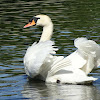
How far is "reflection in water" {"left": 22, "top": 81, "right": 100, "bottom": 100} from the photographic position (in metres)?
9.36

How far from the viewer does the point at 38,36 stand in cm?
1698

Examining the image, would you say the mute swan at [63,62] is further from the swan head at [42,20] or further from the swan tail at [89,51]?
the swan head at [42,20]

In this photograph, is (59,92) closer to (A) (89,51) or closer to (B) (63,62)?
(B) (63,62)

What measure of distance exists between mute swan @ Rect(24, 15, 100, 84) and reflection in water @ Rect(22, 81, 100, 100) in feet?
0.56

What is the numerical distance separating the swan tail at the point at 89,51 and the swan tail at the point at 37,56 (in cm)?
63

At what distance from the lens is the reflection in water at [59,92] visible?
30.7ft

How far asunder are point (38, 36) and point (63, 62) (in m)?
6.67

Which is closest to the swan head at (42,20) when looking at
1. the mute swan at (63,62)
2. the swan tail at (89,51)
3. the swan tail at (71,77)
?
the mute swan at (63,62)

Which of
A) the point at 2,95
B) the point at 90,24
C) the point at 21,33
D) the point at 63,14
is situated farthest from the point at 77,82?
the point at 63,14

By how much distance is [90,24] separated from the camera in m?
19.3

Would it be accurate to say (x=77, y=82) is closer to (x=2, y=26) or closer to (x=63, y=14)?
(x=2, y=26)

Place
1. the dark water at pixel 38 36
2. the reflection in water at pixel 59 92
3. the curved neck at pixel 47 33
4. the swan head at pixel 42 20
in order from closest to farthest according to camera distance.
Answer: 1. the reflection in water at pixel 59 92
2. the dark water at pixel 38 36
3. the curved neck at pixel 47 33
4. the swan head at pixel 42 20

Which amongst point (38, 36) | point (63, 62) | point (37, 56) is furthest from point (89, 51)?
point (38, 36)

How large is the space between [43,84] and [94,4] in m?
16.0
